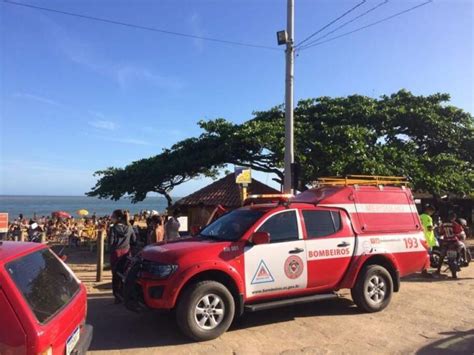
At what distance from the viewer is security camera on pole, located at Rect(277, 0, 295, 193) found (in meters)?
11.4

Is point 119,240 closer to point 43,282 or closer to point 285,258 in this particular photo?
point 285,258

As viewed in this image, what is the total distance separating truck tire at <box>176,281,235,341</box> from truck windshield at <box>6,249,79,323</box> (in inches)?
79.2

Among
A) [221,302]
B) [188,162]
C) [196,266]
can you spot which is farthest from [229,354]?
[188,162]

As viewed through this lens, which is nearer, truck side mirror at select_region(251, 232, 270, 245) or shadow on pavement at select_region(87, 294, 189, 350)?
shadow on pavement at select_region(87, 294, 189, 350)

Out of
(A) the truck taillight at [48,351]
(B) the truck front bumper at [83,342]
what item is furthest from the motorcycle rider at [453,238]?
(A) the truck taillight at [48,351]

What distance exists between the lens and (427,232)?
A: 38.5 ft

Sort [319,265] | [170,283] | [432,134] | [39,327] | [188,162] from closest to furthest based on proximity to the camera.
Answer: [39,327]
[170,283]
[319,265]
[188,162]
[432,134]

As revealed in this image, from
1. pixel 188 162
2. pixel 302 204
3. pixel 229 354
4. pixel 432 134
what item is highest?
pixel 432 134

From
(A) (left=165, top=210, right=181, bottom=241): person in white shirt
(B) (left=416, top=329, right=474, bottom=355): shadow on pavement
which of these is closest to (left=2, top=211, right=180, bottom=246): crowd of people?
(A) (left=165, top=210, right=181, bottom=241): person in white shirt

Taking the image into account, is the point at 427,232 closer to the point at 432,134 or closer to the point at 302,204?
the point at 302,204

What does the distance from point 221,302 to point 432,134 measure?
727 inches

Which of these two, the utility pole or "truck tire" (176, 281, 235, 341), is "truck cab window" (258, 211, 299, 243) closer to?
"truck tire" (176, 281, 235, 341)

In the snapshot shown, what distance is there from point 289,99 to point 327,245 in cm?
508

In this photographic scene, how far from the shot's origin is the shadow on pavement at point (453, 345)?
5.83 m
